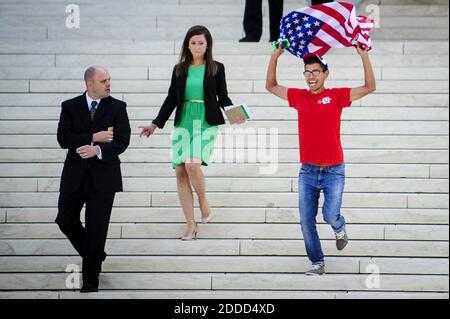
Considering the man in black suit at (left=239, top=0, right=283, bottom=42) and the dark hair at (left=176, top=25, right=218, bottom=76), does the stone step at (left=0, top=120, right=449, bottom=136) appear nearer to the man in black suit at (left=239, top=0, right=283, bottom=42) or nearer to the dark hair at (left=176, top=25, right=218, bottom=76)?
the dark hair at (left=176, top=25, right=218, bottom=76)

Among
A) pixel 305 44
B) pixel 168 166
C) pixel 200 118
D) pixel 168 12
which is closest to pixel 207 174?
pixel 168 166

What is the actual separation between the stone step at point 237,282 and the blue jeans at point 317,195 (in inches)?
9.4

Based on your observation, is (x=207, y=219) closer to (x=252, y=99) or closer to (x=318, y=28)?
(x=318, y=28)

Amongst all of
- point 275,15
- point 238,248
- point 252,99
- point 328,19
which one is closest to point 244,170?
point 252,99

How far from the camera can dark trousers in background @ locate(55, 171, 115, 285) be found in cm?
793

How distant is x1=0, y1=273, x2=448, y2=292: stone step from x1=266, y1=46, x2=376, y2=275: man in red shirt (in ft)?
0.92

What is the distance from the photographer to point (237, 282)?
814cm

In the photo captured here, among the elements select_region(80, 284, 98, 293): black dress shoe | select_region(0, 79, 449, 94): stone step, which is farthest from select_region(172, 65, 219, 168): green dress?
select_region(0, 79, 449, 94): stone step

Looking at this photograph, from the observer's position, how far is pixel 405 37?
13.9 m

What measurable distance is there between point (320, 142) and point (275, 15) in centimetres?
463

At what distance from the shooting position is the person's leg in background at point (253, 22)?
12266mm

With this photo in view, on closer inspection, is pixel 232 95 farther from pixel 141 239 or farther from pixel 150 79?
pixel 141 239

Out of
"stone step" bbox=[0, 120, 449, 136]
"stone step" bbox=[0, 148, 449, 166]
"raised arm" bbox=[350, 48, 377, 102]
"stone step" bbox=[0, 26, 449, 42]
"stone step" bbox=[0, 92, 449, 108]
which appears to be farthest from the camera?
"stone step" bbox=[0, 26, 449, 42]

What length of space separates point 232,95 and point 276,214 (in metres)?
2.18
